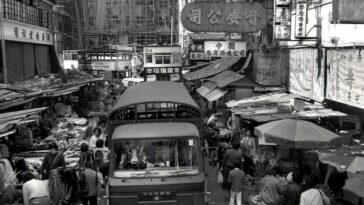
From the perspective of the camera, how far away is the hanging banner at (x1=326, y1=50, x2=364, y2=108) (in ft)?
44.1

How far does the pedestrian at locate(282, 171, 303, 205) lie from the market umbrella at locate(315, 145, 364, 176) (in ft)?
3.13

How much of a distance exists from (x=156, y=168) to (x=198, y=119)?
7.58 feet

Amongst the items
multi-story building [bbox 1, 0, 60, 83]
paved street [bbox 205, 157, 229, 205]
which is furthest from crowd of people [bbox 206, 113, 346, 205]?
multi-story building [bbox 1, 0, 60, 83]

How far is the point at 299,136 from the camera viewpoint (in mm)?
11070

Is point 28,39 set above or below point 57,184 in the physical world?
above

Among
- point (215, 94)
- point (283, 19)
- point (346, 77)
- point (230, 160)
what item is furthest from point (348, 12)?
point (215, 94)

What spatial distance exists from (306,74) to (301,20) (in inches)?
Answer: 86.0

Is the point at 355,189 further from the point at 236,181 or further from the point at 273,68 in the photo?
the point at 273,68

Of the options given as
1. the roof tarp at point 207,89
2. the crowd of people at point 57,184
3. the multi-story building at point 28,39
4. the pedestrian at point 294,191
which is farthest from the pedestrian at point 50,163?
the multi-story building at point 28,39

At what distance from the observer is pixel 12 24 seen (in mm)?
30266

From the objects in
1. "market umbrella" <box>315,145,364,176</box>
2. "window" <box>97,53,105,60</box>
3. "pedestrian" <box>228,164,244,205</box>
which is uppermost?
"window" <box>97,53,105,60</box>

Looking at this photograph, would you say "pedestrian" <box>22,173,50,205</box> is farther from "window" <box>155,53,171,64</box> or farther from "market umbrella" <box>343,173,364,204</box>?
"window" <box>155,53,171,64</box>

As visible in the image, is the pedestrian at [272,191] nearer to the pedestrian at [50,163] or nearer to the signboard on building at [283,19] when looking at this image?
the pedestrian at [50,163]

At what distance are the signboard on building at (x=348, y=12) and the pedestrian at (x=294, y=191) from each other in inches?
195
